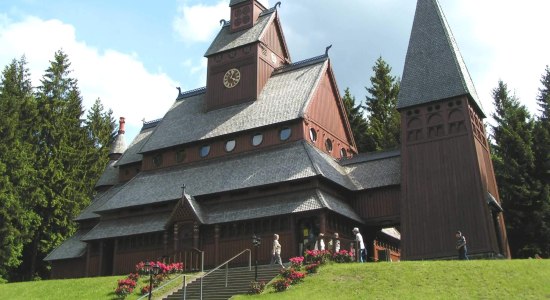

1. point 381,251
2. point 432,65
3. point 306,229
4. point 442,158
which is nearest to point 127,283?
point 306,229

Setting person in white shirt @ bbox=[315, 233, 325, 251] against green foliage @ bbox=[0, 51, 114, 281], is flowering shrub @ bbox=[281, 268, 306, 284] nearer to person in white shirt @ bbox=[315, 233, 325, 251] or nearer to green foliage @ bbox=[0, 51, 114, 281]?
person in white shirt @ bbox=[315, 233, 325, 251]

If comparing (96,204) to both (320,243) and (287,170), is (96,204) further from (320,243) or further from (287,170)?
(320,243)

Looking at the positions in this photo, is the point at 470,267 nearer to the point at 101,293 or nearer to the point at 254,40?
the point at 101,293

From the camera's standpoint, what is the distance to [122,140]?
53.2 metres

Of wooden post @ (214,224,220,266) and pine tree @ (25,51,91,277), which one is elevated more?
pine tree @ (25,51,91,277)

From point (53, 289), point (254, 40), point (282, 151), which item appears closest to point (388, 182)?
point (282, 151)

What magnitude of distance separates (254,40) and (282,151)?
9.75 meters

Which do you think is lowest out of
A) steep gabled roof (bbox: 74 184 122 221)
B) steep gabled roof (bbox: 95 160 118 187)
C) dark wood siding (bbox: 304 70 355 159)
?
steep gabled roof (bbox: 74 184 122 221)

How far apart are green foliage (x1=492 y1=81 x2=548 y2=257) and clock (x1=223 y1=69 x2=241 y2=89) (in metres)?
18.5

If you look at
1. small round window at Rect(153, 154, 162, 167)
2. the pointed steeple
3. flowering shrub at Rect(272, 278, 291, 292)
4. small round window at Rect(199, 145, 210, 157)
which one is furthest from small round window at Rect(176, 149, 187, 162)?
flowering shrub at Rect(272, 278, 291, 292)

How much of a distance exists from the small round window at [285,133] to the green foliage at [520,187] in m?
13.8

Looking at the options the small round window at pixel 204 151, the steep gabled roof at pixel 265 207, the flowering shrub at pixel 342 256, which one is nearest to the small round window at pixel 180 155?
the small round window at pixel 204 151

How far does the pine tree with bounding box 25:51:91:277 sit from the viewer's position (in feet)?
173

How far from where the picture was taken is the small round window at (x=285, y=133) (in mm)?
38344
